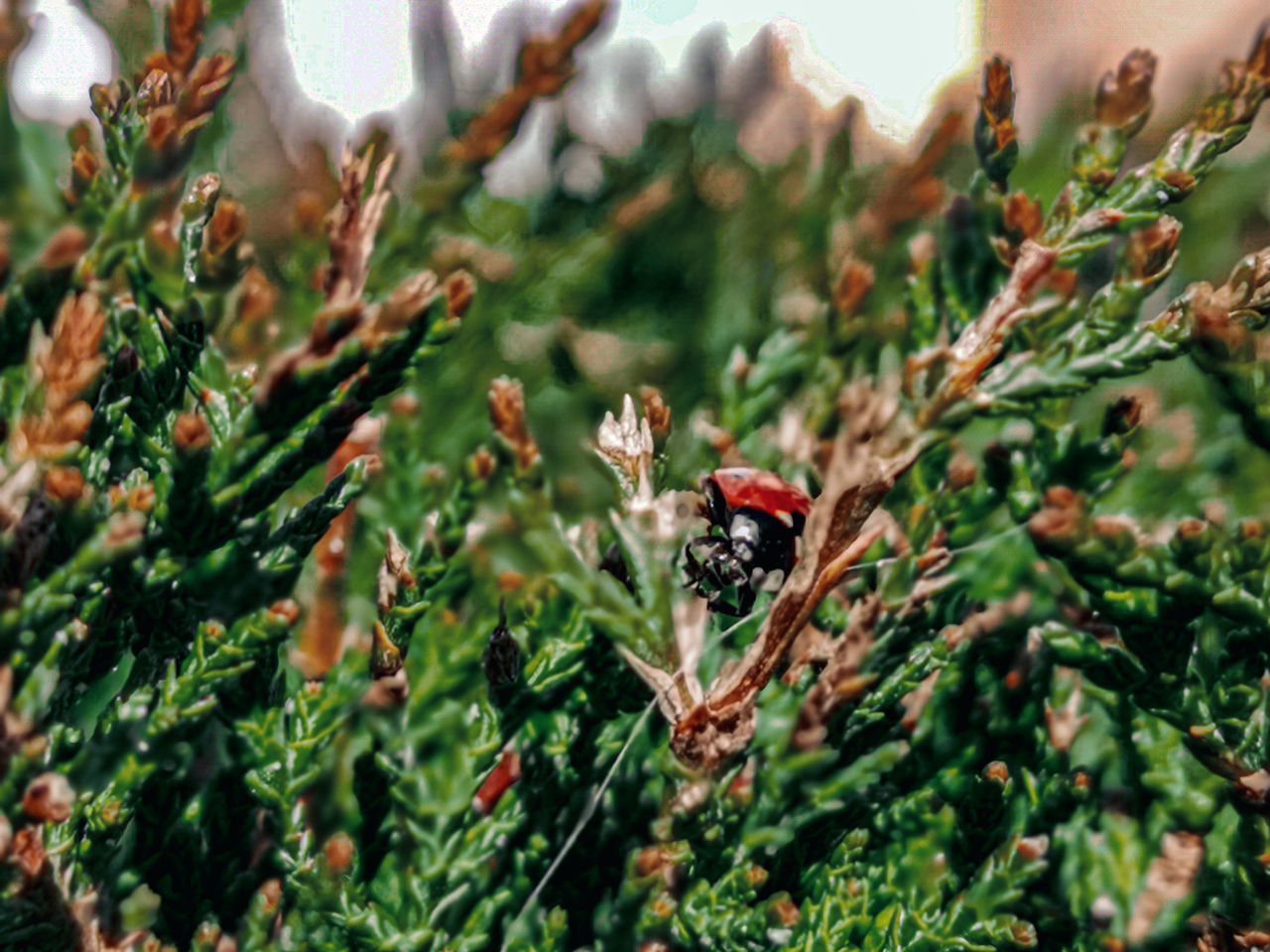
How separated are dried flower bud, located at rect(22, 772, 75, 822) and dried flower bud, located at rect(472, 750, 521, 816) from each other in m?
0.64

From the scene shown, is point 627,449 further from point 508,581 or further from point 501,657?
point 501,657

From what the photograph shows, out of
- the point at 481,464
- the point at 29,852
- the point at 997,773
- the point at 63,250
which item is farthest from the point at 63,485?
the point at 997,773

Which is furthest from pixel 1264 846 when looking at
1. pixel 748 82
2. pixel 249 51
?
pixel 249 51

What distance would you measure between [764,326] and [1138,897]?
4.54 feet

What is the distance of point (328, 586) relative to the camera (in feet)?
6.22

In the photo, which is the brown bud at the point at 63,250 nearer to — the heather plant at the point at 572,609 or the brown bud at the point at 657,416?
the heather plant at the point at 572,609

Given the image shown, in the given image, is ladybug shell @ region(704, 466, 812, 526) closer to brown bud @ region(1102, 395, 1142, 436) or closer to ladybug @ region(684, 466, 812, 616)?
ladybug @ region(684, 466, 812, 616)

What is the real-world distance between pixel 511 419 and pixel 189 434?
40cm

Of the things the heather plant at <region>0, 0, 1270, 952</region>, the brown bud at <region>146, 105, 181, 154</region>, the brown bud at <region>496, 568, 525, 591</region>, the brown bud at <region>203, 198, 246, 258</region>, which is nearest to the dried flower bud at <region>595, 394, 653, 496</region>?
the heather plant at <region>0, 0, 1270, 952</region>

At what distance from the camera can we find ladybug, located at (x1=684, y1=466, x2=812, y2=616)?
1.46m

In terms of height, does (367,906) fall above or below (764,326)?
below

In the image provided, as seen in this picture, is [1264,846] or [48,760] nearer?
[48,760]

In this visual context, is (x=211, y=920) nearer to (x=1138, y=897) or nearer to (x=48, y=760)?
(x=48, y=760)

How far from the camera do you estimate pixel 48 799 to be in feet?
3.34
